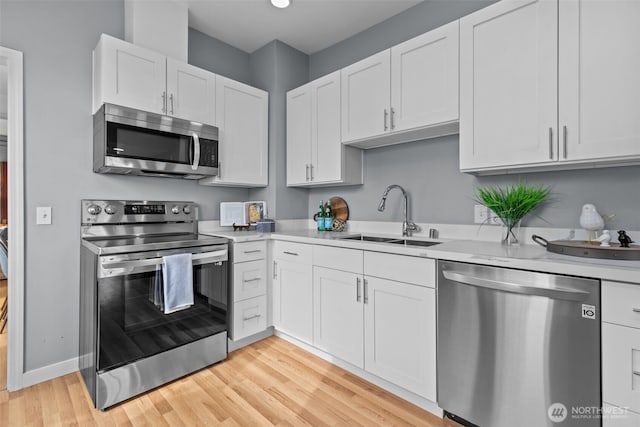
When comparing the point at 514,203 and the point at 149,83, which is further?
the point at 149,83

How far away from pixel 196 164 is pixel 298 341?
164 centimetres

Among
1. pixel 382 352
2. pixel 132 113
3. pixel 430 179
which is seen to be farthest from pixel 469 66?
pixel 132 113

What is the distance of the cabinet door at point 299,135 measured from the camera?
2.83 metres

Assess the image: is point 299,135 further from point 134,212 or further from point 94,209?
point 94,209

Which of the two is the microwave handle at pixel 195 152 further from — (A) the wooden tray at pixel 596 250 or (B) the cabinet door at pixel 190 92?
(A) the wooden tray at pixel 596 250

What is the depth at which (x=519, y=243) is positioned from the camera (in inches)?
75.2

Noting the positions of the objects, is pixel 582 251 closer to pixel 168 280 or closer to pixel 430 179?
pixel 430 179

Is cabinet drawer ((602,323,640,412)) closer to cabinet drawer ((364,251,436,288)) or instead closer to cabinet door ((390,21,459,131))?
cabinet drawer ((364,251,436,288))

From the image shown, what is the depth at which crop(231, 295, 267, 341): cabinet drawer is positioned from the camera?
238cm

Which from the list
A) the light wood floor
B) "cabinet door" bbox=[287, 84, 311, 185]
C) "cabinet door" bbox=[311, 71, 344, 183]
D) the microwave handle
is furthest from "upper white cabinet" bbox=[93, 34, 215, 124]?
the light wood floor

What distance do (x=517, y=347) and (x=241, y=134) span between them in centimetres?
254

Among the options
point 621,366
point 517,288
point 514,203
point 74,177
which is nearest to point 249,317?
point 74,177

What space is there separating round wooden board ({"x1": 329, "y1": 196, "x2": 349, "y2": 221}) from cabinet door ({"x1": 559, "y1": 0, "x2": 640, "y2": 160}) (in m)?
1.71

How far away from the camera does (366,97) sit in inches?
92.5
